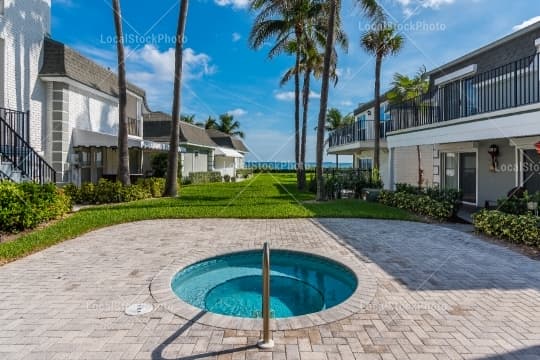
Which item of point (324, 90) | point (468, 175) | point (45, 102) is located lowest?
point (468, 175)

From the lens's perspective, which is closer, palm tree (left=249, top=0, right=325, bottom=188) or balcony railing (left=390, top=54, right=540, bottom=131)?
balcony railing (left=390, top=54, right=540, bottom=131)

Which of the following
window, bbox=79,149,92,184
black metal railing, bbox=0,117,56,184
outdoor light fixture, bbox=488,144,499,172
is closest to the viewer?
black metal railing, bbox=0,117,56,184

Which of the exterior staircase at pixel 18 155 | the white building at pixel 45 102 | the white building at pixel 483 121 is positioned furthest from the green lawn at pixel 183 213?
the white building at pixel 483 121

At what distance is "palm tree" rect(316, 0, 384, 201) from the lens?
649 inches

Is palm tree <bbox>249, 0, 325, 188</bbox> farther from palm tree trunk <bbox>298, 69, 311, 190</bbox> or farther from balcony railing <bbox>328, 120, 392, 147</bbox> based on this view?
balcony railing <bbox>328, 120, 392, 147</bbox>

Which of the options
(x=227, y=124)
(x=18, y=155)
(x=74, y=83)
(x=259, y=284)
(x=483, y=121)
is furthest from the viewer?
(x=227, y=124)

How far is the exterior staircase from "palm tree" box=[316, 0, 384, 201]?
12284 mm

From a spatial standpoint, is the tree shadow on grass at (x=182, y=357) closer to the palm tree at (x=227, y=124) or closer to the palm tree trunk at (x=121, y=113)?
the palm tree trunk at (x=121, y=113)

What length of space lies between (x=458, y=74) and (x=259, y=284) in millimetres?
15995

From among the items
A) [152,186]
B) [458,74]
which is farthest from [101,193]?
[458,74]

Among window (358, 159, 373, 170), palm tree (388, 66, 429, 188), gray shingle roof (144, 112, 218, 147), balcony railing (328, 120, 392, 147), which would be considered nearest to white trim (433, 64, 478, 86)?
palm tree (388, 66, 429, 188)

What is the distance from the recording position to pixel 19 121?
1438cm

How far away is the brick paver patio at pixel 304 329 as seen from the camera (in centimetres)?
404

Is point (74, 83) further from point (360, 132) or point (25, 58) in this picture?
point (360, 132)
